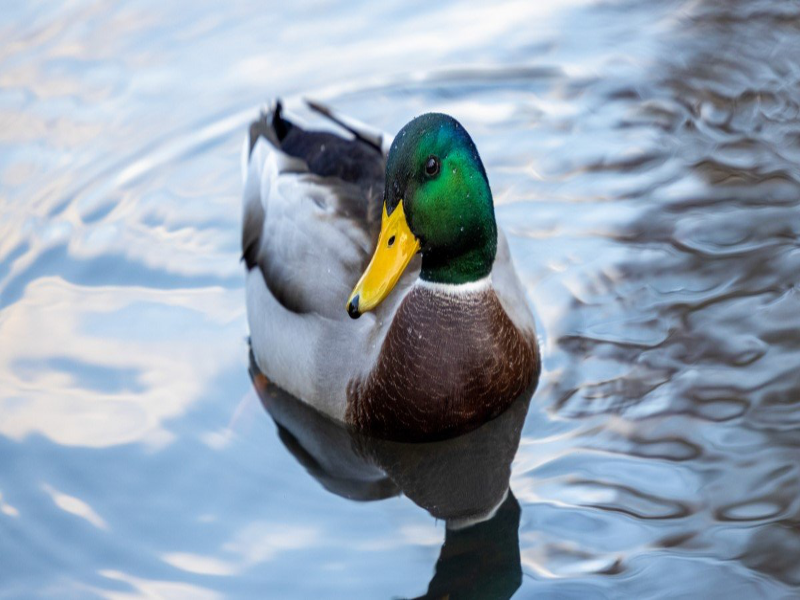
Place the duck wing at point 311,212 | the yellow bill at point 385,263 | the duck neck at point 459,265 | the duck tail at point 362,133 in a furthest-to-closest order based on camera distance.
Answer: the duck tail at point 362,133
the duck wing at point 311,212
the duck neck at point 459,265
the yellow bill at point 385,263

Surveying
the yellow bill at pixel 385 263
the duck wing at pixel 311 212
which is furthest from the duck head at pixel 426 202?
the duck wing at pixel 311 212

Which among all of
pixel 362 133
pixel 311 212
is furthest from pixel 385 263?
pixel 362 133

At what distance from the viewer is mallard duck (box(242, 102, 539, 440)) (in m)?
4.66

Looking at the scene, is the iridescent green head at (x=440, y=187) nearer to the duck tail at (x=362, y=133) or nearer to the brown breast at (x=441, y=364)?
the brown breast at (x=441, y=364)

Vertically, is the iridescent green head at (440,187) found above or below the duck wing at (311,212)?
above

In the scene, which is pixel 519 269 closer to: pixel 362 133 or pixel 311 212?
pixel 362 133

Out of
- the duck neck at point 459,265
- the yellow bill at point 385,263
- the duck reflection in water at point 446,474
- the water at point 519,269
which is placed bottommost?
the duck reflection in water at point 446,474

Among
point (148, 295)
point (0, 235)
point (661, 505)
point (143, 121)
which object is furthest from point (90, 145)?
point (661, 505)

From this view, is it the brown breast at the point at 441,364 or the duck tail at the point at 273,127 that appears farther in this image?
the duck tail at the point at 273,127

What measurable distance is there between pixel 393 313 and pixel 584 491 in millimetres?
1060

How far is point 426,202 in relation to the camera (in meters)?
4.64

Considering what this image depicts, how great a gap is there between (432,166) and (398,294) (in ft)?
2.47

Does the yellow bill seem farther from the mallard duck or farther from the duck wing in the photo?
the duck wing

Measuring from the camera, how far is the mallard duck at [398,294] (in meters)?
4.66
